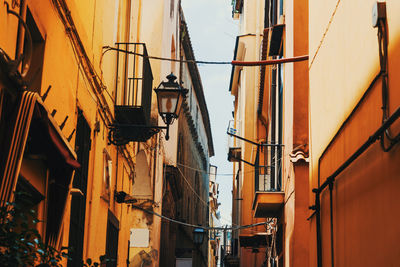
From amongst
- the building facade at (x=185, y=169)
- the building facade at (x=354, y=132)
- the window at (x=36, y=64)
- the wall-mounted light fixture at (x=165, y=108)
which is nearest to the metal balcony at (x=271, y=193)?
the wall-mounted light fixture at (x=165, y=108)

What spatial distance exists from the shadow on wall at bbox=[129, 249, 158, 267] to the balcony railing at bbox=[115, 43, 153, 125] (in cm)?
744

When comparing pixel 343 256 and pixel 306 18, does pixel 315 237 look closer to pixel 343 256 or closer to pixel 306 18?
pixel 343 256

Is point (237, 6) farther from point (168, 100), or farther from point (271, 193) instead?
point (168, 100)

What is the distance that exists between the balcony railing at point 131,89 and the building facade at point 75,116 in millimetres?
19

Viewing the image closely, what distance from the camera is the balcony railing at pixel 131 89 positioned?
40.3 feet

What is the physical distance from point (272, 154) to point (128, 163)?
3.69 meters

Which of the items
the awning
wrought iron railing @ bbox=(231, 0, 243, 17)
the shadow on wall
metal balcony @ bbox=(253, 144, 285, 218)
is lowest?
the shadow on wall

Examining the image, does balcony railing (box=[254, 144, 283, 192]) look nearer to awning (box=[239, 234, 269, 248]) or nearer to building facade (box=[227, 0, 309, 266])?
building facade (box=[227, 0, 309, 266])

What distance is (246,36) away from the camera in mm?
31641

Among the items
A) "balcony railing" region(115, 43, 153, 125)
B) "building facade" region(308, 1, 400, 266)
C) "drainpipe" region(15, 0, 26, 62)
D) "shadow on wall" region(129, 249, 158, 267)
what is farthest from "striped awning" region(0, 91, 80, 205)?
"shadow on wall" region(129, 249, 158, 267)

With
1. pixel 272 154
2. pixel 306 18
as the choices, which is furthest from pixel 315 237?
pixel 272 154

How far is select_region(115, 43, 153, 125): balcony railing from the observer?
1228 cm

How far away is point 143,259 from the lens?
19.7 m

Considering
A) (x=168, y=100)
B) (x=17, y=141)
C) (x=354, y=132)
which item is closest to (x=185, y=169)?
(x=168, y=100)
